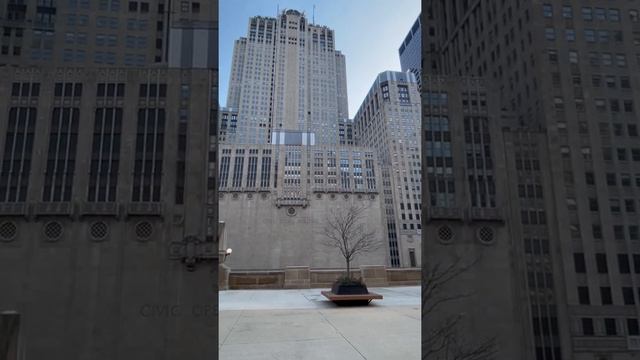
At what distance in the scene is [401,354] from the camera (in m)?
19.2

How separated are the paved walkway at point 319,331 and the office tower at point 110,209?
14.4ft

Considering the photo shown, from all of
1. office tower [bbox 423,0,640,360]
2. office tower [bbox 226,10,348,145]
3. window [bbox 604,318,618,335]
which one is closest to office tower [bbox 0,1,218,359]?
office tower [bbox 423,0,640,360]

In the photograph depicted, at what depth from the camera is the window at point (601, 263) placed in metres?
33.8

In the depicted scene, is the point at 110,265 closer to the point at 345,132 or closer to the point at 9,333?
the point at 9,333

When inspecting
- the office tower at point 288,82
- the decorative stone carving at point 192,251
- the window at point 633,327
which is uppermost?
the office tower at point 288,82

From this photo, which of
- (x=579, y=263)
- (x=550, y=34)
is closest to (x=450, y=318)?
(x=579, y=263)

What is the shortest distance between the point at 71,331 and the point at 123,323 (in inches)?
142

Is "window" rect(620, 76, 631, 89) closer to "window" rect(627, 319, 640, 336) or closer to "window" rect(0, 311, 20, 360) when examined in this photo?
"window" rect(627, 319, 640, 336)

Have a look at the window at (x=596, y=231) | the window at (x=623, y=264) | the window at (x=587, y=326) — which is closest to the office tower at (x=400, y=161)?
the window at (x=596, y=231)

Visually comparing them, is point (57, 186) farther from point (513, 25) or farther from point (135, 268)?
point (513, 25)

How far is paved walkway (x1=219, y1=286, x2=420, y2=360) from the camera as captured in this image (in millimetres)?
19359

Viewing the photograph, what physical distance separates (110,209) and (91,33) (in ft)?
68.1

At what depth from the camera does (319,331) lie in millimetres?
23953

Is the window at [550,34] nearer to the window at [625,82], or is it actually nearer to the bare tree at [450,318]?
the window at [625,82]
